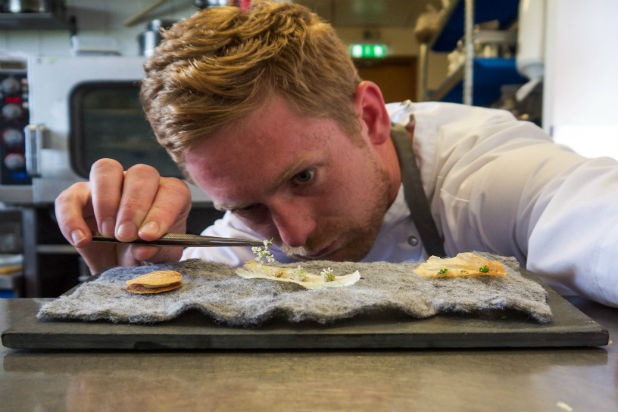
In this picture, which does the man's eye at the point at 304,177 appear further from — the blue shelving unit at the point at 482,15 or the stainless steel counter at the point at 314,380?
the blue shelving unit at the point at 482,15

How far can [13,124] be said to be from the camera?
1.78 meters

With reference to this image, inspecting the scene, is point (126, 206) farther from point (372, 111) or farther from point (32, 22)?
point (32, 22)

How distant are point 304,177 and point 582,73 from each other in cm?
129

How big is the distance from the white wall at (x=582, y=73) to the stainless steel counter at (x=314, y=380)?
1.34m

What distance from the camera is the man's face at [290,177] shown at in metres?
0.72

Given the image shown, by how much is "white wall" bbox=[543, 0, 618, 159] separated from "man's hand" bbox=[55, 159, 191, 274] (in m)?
1.30

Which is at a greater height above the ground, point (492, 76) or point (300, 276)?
point (492, 76)

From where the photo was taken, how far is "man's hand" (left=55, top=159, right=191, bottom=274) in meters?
0.63

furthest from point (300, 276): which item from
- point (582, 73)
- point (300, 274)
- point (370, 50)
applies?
point (370, 50)

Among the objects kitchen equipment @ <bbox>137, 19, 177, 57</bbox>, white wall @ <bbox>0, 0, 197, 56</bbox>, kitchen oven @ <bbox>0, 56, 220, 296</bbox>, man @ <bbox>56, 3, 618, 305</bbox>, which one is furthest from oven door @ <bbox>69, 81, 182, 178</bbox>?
man @ <bbox>56, 3, 618, 305</bbox>

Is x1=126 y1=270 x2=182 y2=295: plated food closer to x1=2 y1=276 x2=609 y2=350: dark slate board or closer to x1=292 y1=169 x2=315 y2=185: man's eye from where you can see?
x1=2 y1=276 x2=609 y2=350: dark slate board

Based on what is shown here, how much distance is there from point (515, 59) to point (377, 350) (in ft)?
5.86

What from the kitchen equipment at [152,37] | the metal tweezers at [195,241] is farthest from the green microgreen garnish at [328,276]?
the kitchen equipment at [152,37]

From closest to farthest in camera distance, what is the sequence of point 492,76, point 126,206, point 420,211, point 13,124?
1. point 126,206
2. point 420,211
3. point 13,124
4. point 492,76
